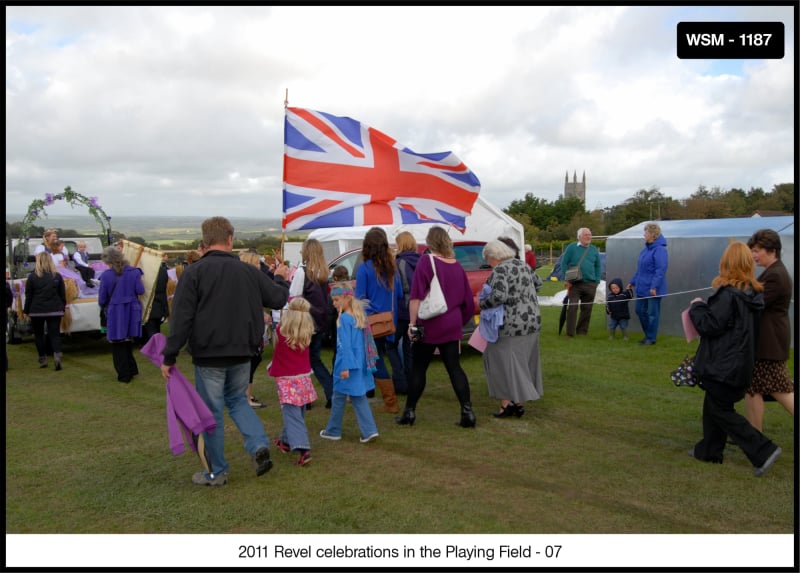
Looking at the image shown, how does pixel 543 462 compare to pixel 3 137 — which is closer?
pixel 3 137

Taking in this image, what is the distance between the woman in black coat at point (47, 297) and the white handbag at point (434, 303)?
267 inches

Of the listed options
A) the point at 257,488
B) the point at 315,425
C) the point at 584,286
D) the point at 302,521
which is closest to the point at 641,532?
the point at 302,521

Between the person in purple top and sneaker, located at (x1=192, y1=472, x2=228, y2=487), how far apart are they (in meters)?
2.26

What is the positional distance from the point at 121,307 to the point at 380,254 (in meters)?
4.60

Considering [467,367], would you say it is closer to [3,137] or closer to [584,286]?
[584,286]

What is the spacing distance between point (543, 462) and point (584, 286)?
737cm

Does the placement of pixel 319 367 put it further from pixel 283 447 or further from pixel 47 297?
pixel 47 297

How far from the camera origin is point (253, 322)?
5066 mm

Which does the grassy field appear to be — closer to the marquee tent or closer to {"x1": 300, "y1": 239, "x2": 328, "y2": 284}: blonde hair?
{"x1": 300, "y1": 239, "x2": 328, "y2": 284}: blonde hair

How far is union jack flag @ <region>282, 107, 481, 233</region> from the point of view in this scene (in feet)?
23.2

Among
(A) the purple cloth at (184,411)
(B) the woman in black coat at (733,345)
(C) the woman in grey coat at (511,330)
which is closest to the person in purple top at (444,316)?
(C) the woman in grey coat at (511,330)

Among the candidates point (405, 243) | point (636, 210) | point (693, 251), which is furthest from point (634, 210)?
point (405, 243)

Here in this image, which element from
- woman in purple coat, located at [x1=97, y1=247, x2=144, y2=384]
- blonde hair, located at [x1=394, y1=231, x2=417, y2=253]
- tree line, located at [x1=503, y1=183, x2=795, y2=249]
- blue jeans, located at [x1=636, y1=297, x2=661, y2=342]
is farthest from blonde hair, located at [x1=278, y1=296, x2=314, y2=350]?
tree line, located at [x1=503, y1=183, x2=795, y2=249]

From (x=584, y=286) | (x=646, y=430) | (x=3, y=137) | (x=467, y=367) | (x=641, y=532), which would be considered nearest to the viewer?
(x=641, y=532)
